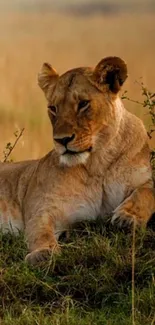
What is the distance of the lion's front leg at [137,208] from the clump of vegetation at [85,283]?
7 centimetres

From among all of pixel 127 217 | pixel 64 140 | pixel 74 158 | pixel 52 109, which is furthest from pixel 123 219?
pixel 52 109

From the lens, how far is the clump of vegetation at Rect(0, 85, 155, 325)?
12.9 feet

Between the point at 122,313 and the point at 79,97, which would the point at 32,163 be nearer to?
the point at 79,97

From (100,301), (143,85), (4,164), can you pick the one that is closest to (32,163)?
(4,164)

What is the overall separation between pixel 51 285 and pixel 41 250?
16.5 inches

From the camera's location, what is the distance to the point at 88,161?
5.20 m

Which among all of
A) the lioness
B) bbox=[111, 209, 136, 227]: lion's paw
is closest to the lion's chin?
the lioness

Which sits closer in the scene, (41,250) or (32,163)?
(41,250)

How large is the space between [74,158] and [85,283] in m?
0.88

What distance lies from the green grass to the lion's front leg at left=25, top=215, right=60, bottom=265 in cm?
6

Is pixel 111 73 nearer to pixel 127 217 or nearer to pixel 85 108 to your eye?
pixel 85 108

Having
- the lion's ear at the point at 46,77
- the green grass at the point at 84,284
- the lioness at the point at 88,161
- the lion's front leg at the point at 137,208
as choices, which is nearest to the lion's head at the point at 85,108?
the lioness at the point at 88,161

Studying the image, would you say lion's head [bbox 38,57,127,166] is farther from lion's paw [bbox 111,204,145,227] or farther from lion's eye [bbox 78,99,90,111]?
lion's paw [bbox 111,204,145,227]

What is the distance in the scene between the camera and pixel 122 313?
3.96 m
